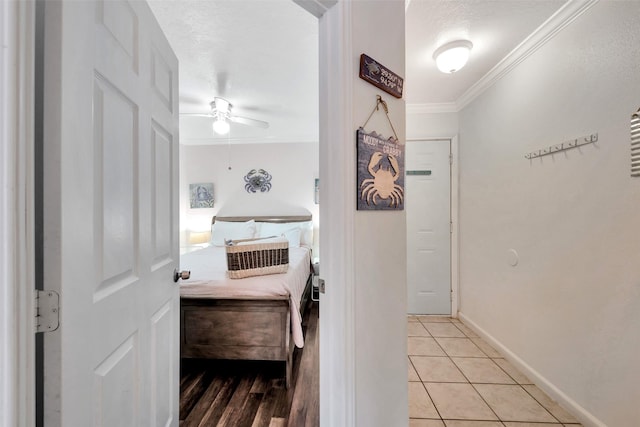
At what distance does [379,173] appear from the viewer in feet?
3.59

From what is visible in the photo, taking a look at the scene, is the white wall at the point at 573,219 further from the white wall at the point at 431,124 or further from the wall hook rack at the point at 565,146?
the white wall at the point at 431,124

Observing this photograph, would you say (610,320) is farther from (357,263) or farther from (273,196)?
(273,196)

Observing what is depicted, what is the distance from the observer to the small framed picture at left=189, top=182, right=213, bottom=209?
14.3ft

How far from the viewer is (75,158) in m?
0.60

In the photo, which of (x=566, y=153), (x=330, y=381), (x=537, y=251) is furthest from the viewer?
(x=537, y=251)

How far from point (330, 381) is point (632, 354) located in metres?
1.48

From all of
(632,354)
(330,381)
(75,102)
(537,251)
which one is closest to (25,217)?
(75,102)

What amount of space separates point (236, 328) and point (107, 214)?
4.57 feet

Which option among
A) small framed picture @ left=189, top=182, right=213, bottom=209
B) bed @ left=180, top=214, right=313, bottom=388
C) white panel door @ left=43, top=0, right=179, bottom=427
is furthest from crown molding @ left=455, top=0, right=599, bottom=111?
small framed picture @ left=189, top=182, right=213, bottom=209

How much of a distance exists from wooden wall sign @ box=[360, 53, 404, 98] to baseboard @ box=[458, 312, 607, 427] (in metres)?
2.03

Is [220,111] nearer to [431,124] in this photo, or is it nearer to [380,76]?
[380,76]

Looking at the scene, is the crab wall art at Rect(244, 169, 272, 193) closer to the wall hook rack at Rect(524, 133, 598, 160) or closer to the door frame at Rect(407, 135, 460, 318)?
the door frame at Rect(407, 135, 460, 318)

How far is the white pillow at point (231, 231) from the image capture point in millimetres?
3916

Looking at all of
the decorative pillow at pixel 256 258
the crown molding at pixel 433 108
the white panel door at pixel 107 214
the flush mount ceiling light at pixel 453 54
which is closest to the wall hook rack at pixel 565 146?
the flush mount ceiling light at pixel 453 54
